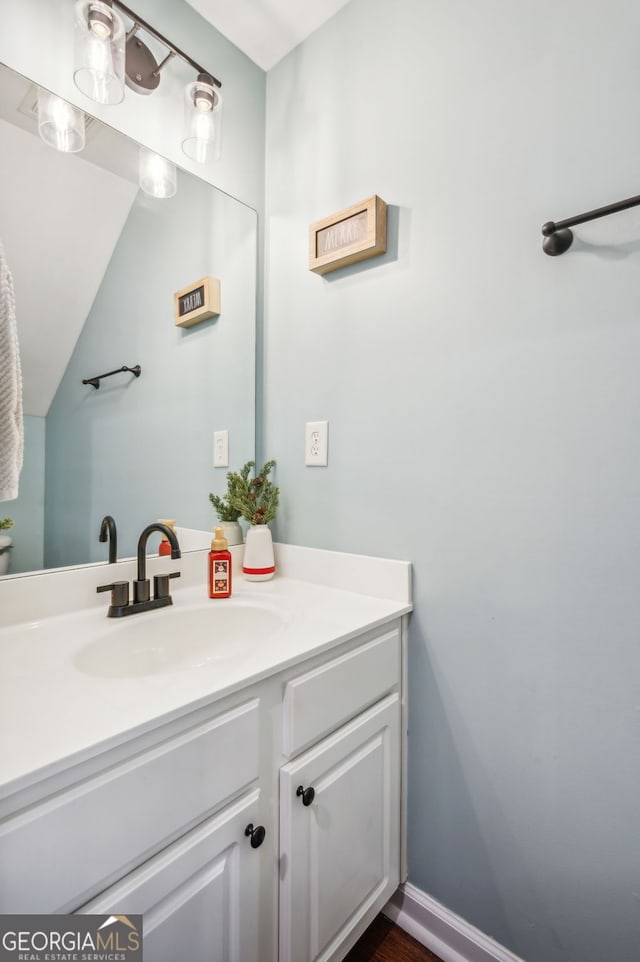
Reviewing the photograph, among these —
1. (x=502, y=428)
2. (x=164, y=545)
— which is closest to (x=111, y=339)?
(x=164, y=545)

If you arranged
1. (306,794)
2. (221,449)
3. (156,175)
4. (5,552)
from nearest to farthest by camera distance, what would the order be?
1. (306,794)
2. (5,552)
3. (156,175)
4. (221,449)

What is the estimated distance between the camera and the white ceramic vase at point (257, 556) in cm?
130

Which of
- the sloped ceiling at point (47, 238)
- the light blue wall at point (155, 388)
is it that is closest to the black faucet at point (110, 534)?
the light blue wall at point (155, 388)

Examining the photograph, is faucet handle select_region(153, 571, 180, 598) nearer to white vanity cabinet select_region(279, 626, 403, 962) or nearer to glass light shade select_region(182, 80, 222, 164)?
white vanity cabinet select_region(279, 626, 403, 962)

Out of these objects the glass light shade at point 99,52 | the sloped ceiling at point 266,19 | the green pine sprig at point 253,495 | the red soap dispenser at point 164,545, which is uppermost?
the sloped ceiling at point 266,19

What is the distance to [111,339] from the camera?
1.10 meters

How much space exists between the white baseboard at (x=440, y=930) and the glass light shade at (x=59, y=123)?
191 cm

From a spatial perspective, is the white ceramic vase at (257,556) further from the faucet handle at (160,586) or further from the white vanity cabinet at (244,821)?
the white vanity cabinet at (244,821)

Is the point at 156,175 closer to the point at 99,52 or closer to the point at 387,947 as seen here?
the point at 99,52

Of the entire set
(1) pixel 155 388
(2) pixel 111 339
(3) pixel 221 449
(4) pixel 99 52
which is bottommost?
(3) pixel 221 449

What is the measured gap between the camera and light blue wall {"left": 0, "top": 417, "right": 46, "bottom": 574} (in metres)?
0.94

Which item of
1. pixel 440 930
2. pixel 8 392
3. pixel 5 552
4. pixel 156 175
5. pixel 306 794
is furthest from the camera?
pixel 156 175

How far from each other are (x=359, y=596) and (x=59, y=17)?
59.1 inches

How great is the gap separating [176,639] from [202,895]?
47cm
